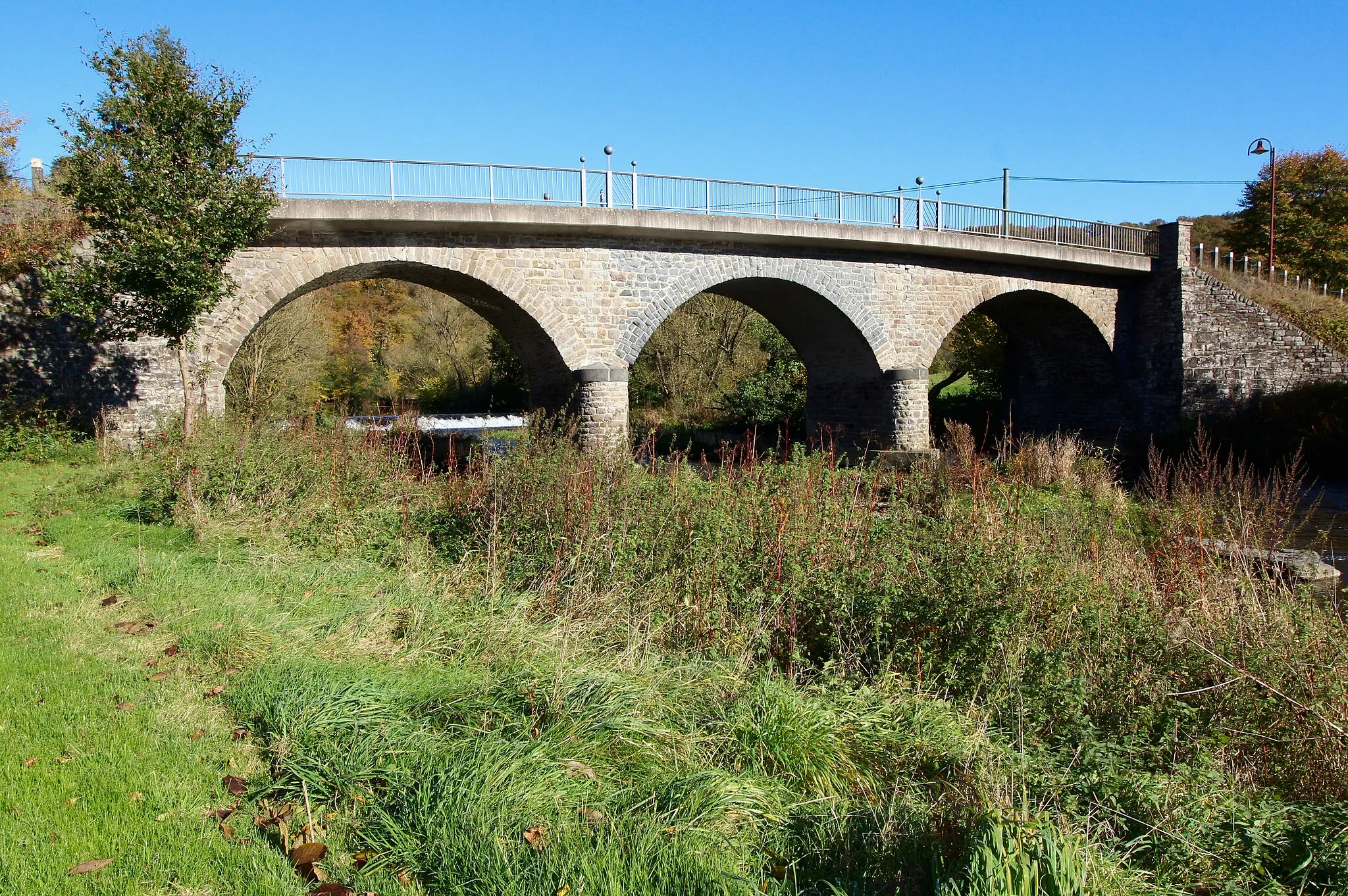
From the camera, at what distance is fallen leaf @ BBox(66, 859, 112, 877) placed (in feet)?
8.84

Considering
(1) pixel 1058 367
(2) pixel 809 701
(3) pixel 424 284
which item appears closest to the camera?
(2) pixel 809 701

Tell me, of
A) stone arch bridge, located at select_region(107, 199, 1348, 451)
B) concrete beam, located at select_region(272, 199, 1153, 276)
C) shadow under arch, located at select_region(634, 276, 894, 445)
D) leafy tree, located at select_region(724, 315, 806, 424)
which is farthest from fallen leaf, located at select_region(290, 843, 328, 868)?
leafy tree, located at select_region(724, 315, 806, 424)

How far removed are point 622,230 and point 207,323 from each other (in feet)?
21.4

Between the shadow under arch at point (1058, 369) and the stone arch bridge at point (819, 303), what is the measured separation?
2.0 inches

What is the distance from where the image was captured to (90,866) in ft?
8.93

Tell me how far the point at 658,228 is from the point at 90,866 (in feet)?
43.0

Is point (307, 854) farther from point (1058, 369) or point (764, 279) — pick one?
point (1058, 369)

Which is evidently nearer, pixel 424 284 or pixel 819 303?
pixel 424 284

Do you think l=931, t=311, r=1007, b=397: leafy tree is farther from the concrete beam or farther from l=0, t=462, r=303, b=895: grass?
l=0, t=462, r=303, b=895: grass

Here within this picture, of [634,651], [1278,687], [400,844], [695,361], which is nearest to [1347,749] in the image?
[1278,687]

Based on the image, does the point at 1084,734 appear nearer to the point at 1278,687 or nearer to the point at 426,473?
the point at 1278,687

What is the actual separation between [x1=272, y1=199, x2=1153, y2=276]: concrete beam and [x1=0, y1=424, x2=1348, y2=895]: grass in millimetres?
6274

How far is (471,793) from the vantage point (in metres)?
3.04

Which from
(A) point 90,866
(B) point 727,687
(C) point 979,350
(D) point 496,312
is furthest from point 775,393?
(A) point 90,866
